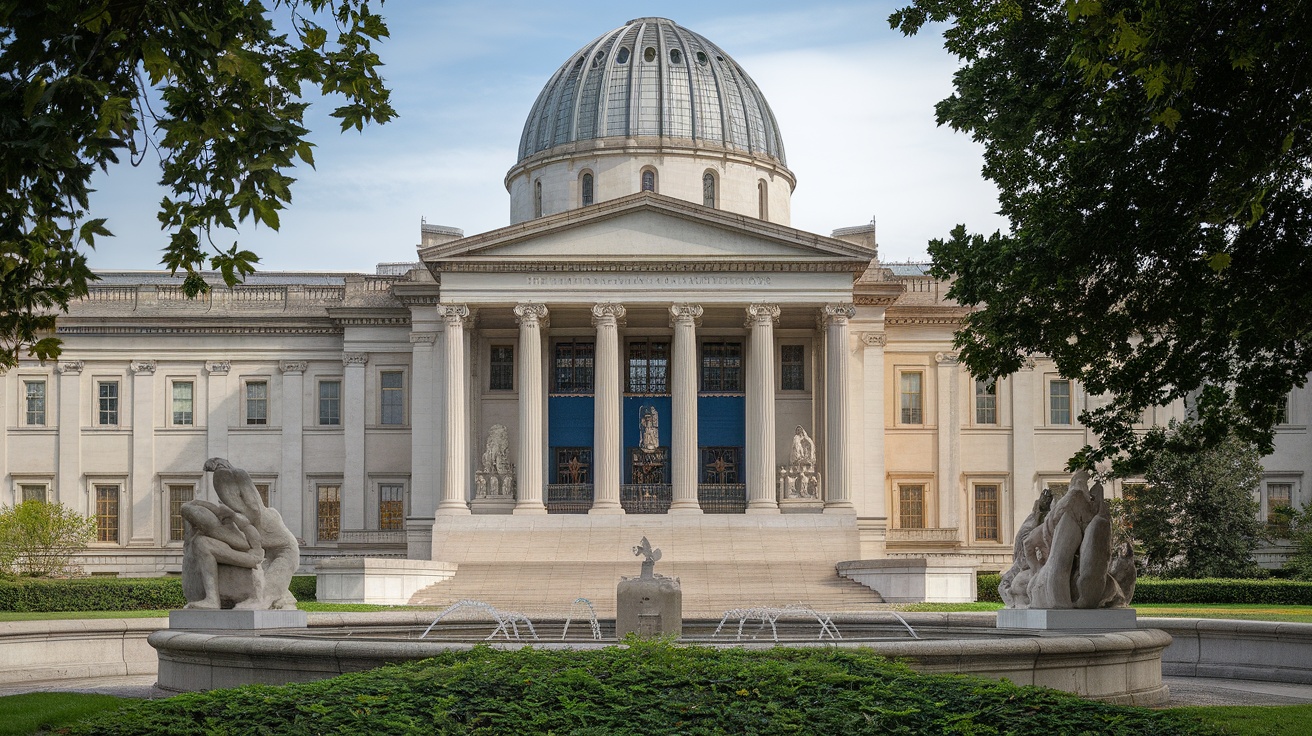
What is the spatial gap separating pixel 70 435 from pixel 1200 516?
4429 cm

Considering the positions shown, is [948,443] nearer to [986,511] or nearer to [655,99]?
[986,511]

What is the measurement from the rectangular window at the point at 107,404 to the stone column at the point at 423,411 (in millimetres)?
13761

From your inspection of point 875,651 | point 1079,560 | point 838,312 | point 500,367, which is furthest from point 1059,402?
point 875,651

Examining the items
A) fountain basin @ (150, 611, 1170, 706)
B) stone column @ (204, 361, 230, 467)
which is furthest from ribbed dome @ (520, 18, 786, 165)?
fountain basin @ (150, 611, 1170, 706)

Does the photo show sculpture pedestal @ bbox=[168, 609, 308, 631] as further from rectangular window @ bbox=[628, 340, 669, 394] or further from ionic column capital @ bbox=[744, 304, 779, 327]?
rectangular window @ bbox=[628, 340, 669, 394]

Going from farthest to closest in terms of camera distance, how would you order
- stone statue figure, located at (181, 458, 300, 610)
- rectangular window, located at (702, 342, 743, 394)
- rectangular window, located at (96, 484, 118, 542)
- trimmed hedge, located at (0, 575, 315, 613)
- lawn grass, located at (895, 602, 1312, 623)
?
rectangular window, located at (96, 484, 118, 542)
rectangular window, located at (702, 342, 743, 394)
trimmed hedge, located at (0, 575, 315, 613)
lawn grass, located at (895, 602, 1312, 623)
stone statue figure, located at (181, 458, 300, 610)

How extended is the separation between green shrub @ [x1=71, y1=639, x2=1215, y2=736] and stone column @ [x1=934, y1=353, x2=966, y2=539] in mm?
46073

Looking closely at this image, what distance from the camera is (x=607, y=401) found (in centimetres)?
4962

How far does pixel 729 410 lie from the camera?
178ft

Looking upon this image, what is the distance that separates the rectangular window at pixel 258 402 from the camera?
58.5m

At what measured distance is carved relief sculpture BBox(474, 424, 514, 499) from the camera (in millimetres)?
51625

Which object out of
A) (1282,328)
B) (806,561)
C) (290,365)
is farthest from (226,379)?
(1282,328)

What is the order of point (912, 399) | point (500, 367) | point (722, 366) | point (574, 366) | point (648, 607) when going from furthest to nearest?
1. point (912, 399)
2. point (500, 367)
3. point (722, 366)
4. point (574, 366)
5. point (648, 607)

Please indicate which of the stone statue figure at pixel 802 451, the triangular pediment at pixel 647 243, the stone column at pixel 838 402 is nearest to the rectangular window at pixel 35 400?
the triangular pediment at pixel 647 243
